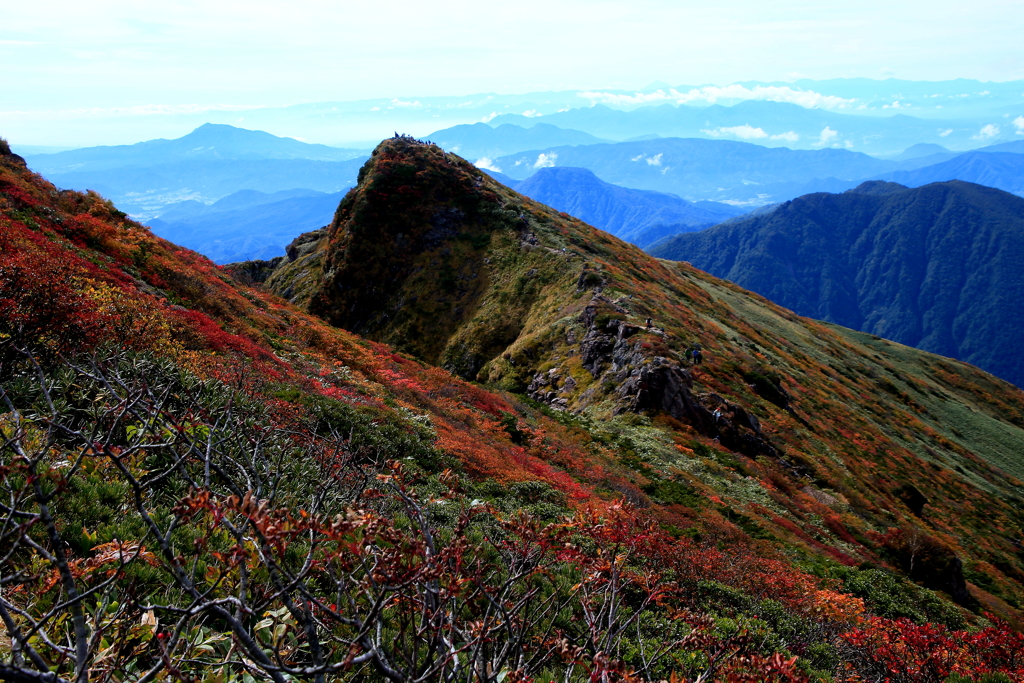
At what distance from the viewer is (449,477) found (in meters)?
4.98

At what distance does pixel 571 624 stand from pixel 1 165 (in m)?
35.7

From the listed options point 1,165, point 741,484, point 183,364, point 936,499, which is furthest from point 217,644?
point 936,499

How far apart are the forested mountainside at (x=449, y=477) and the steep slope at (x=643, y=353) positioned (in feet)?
1.06

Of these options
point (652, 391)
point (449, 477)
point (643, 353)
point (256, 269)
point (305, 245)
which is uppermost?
point (449, 477)

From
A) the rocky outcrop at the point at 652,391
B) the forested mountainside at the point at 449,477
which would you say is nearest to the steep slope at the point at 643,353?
the rocky outcrop at the point at 652,391

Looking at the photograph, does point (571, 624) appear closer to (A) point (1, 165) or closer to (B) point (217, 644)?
(B) point (217, 644)

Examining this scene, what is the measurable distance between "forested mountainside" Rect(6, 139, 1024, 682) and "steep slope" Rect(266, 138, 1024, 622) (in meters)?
0.32

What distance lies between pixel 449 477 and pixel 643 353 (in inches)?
939

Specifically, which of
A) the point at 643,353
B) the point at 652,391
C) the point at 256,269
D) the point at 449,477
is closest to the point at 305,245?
the point at 256,269

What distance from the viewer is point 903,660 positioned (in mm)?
8219

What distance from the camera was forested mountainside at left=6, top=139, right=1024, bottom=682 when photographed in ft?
11.8

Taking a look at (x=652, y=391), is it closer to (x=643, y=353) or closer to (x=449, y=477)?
(x=643, y=353)

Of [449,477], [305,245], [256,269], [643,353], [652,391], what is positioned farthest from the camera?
[305,245]

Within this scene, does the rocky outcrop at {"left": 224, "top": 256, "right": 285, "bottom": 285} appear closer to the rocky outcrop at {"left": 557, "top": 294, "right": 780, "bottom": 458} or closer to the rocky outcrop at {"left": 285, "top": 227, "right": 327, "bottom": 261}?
the rocky outcrop at {"left": 285, "top": 227, "right": 327, "bottom": 261}
